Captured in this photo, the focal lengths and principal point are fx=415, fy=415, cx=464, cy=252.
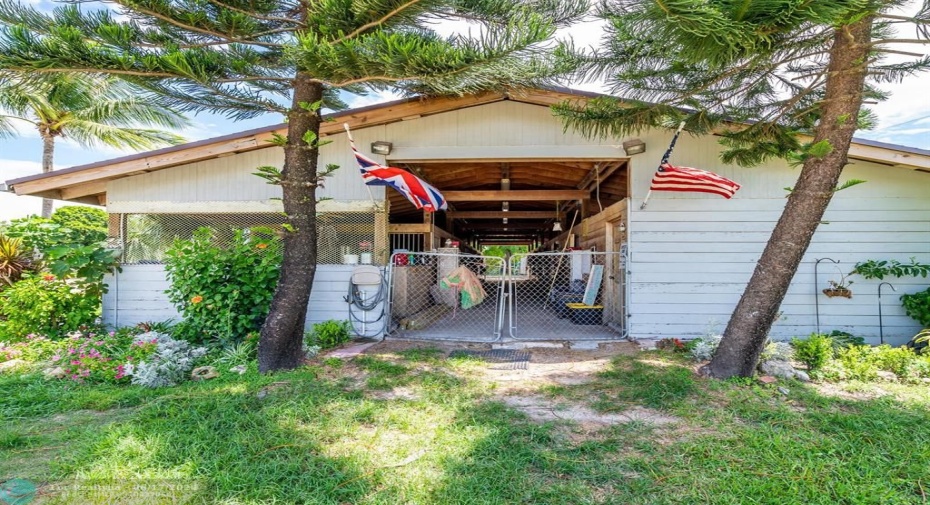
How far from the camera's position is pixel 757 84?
15.3ft

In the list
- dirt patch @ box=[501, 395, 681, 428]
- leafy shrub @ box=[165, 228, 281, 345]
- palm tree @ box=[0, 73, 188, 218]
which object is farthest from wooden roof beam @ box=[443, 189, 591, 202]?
palm tree @ box=[0, 73, 188, 218]

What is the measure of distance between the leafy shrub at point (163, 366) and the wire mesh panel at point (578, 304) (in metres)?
3.63

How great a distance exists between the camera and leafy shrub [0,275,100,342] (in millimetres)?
5184

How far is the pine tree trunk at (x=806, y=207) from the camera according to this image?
138 inches

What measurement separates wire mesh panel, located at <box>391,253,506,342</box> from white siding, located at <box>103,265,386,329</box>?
78 centimetres

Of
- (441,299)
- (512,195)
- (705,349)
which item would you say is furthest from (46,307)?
(705,349)

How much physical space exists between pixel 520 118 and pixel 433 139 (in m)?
1.26

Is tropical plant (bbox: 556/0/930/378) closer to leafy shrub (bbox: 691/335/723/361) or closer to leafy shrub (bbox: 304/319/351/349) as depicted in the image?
leafy shrub (bbox: 691/335/723/361)

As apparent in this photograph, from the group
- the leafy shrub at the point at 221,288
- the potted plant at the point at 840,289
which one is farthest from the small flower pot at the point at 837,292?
the leafy shrub at the point at 221,288

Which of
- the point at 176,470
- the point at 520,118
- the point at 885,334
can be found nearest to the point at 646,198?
the point at 520,118

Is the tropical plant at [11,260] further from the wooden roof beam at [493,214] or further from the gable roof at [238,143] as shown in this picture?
the wooden roof beam at [493,214]

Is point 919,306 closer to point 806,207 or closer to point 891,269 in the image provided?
point 891,269

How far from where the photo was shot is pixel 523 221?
1412 centimetres

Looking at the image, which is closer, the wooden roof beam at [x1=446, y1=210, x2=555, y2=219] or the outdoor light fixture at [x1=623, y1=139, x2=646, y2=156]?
the outdoor light fixture at [x1=623, y1=139, x2=646, y2=156]
